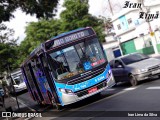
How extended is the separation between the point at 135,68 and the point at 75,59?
3790 mm

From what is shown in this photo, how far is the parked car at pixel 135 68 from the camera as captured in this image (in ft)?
48.6

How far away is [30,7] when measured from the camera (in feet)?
47.6

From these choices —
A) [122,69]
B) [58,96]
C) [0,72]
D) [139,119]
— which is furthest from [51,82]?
[0,72]

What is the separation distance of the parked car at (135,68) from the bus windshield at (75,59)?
8.89 feet

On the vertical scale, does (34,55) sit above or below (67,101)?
above

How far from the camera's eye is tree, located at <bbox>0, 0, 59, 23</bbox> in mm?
14359

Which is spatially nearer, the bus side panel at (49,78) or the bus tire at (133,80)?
the bus side panel at (49,78)

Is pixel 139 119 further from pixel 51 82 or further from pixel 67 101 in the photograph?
pixel 51 82

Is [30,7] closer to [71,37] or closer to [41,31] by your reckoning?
[71,37]

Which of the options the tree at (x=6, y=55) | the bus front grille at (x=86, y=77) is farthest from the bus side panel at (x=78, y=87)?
the tree at (x=6, y=55)

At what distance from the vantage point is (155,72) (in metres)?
14.9

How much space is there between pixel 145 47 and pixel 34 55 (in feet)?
108

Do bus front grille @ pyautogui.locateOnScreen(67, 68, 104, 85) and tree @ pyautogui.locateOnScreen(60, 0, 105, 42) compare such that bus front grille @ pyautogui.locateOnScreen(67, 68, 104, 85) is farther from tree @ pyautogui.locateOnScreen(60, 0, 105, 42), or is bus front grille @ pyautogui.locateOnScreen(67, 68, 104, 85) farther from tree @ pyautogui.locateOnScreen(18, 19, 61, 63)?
tree @ pyautogui.locateOnScreen(18, 19, 61, 63)

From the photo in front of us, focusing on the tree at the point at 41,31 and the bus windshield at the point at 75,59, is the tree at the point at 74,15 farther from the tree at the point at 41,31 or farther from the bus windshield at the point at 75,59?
the bus windshield at the point at 75,59
